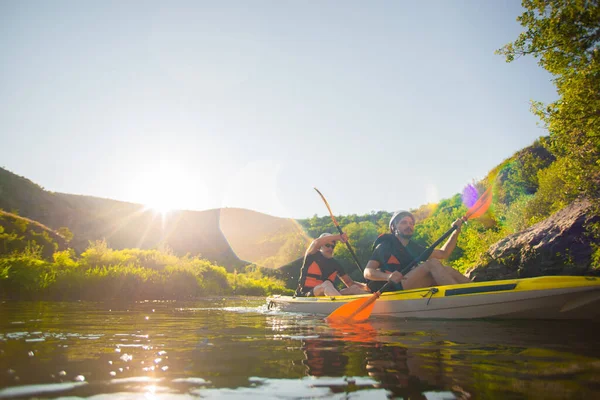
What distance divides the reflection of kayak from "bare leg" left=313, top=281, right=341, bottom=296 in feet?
5.47

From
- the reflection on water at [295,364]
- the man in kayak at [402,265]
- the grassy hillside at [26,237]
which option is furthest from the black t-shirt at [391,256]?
the grassy hillside at [26,237]

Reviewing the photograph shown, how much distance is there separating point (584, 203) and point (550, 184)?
389cm

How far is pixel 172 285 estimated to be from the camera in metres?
13.9

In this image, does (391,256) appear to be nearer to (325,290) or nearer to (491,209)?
(325,290)

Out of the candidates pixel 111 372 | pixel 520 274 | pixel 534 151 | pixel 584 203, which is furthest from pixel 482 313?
pixel 534 151

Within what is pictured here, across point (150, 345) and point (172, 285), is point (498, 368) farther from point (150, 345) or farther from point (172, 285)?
point (172, 285)

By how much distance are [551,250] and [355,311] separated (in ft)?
15.2

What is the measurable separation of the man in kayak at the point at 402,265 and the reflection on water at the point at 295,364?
6.91 ft

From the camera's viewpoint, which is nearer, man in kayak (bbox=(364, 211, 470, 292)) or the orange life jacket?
man in kayak (bbox=(364, 211, 470, 292))

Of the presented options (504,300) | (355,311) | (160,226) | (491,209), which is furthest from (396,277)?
(160,226)

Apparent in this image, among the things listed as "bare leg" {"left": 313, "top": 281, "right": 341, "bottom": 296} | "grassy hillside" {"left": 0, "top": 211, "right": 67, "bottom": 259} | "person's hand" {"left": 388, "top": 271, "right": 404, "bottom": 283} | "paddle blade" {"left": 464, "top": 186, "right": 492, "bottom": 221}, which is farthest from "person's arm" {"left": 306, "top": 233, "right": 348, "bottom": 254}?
"grassy hillside" {"left": 0, "top": 211, "right": 67, "bottom": 259}

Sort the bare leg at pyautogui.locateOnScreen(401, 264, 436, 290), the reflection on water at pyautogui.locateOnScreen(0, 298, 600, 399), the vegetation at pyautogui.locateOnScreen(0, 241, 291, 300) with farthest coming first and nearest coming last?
the vegetation at pyautogui.locateOnScreen(0, 241, 291, 300) < the bare leg at pyautogui.locateOnScreen(401, 264, 436, 290) < the reflection on water at pyautogui.locateOnScreen(0, 298, 600, 399)

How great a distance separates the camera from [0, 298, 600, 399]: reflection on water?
190 cm

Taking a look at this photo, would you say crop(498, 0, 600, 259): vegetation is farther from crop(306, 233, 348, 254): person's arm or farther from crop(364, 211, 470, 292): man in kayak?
crop(306, 233, 348, 254): person's arm
